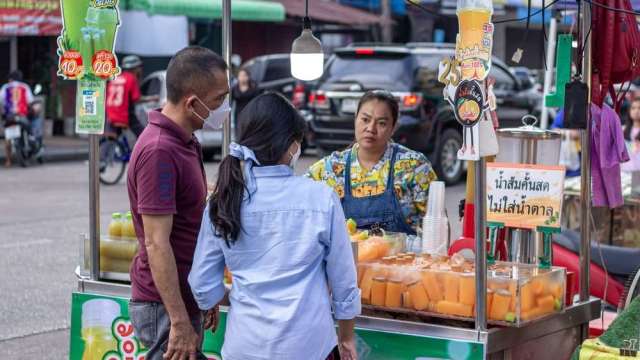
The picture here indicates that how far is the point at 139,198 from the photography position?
355cm

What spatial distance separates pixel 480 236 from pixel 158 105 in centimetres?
1418

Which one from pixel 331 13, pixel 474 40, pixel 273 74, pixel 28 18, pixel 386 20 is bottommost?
pixel 474 40

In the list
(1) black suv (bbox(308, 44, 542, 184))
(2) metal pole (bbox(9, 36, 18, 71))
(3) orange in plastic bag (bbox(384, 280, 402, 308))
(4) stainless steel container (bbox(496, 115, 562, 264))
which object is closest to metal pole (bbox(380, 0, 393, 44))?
(2) metal pole (bbox(9, 36, 18, 71))

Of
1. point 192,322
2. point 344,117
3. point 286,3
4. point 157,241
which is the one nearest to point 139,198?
point 157,241

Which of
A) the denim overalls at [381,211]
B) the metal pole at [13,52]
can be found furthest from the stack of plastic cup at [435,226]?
the metal pole at [13,52]

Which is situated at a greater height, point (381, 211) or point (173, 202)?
point (173, 202)

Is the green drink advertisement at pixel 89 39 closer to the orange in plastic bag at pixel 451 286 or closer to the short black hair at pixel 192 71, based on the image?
the short black hair at pixel 192 71

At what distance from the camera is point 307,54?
5195 mm

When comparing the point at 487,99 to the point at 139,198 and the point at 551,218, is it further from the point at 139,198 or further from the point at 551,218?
the point at 139,198

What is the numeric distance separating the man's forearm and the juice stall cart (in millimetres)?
869

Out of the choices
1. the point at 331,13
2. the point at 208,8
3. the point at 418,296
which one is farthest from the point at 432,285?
the point at 331,13

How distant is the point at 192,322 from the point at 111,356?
3.32 ft

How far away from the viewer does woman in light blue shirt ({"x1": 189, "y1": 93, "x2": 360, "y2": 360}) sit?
328 cm

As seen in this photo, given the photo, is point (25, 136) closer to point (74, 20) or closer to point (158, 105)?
point (158, 105)
